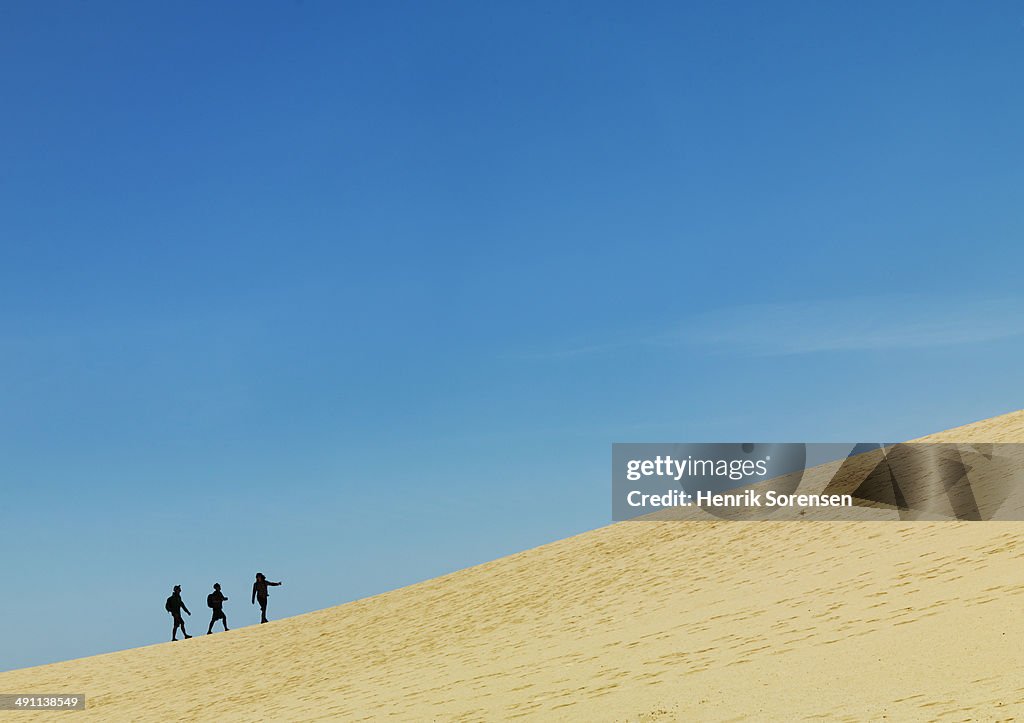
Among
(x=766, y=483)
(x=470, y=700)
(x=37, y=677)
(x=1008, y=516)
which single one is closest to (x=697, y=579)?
(x=1008, y=516)

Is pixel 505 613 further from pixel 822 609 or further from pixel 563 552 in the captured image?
pixel 822 609

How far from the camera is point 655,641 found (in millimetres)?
13734

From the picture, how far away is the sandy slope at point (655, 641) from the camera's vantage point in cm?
962

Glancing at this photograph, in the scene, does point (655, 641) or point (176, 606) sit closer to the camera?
point (655, 641)

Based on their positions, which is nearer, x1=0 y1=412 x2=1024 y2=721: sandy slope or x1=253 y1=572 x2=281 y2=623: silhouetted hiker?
x1=0 y1=412 x2=1024 y2=721: sandy slope

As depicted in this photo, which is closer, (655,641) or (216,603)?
(655,641)

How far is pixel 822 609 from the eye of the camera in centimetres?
1329

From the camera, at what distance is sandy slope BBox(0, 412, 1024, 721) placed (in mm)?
9617

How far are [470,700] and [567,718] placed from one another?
2.35 m

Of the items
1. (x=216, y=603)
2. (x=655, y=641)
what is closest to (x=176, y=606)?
(x=216, y=603)

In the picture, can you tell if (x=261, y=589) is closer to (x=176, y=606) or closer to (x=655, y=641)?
(x=176, y=606)

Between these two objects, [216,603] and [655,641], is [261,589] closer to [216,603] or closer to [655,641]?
[216,603]

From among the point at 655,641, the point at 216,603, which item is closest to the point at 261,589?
the point at 216,603

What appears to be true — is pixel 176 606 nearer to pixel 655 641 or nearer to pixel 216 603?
pixel 216 603
